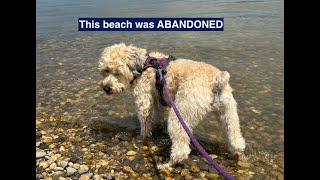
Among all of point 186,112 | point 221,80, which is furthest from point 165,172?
point 221,80

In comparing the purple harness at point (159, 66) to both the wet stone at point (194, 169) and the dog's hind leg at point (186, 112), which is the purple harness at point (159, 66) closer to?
the dog's hind leg at point (186, 112)

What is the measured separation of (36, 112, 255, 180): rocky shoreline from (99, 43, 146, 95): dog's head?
1.44 meters

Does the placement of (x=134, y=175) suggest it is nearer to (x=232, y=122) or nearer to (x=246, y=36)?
(x=232, y=122)

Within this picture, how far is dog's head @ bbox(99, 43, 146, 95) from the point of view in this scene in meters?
6.66

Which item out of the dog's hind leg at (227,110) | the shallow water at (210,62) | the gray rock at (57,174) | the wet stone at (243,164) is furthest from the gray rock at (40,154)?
the wet stone at (243,164)

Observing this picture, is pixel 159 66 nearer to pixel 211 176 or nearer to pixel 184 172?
pixel 184 172

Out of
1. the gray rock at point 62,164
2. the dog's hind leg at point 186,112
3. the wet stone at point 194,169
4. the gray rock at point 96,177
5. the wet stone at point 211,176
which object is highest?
the dog's hind leg at point 186,112

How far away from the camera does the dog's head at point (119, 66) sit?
6.66 meters

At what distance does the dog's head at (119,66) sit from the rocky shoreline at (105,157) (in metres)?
1.44

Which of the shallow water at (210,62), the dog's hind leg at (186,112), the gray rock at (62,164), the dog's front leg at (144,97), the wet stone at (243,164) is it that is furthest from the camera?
the shallow water at (210,62)

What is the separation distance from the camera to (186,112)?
577 cm

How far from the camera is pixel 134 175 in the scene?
6.12 m
